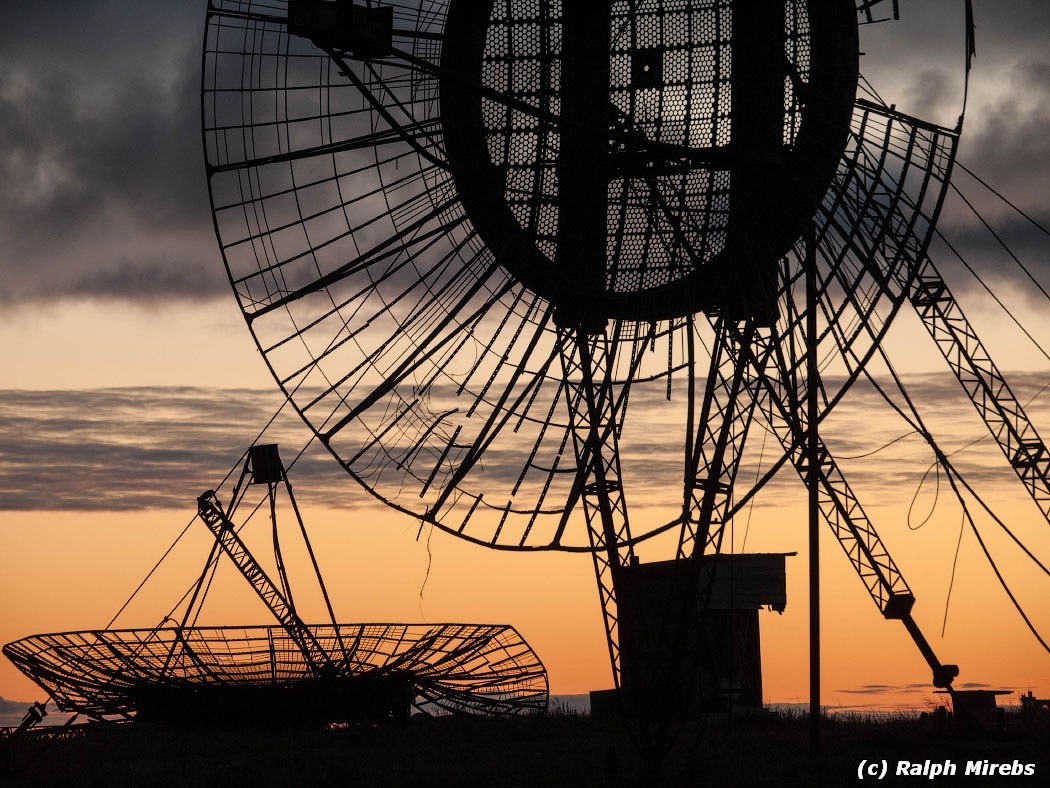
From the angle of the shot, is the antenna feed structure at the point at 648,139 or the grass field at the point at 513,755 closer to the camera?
the antenna feed structure at the point at 648,139

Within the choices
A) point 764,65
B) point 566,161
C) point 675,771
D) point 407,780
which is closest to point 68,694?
Result: point 407,780

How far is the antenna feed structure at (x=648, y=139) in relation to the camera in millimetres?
27688

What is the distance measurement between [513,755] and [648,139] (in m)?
14.7

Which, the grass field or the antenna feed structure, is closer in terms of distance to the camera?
the antenna feed structure

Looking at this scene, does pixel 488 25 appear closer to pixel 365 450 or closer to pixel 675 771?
pixel 365 450

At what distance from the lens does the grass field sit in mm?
28234

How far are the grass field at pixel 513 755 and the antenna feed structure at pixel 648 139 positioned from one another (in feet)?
31.5

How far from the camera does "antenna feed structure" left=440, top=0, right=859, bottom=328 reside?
27.7m

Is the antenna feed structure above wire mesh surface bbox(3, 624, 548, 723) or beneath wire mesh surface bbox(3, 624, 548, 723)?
above

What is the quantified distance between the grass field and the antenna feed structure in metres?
9.59

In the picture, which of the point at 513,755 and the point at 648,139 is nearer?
the point at 648,139

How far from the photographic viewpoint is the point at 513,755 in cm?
3262

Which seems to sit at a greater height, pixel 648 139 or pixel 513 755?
pixel 648 139

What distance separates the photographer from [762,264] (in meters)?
28.8
